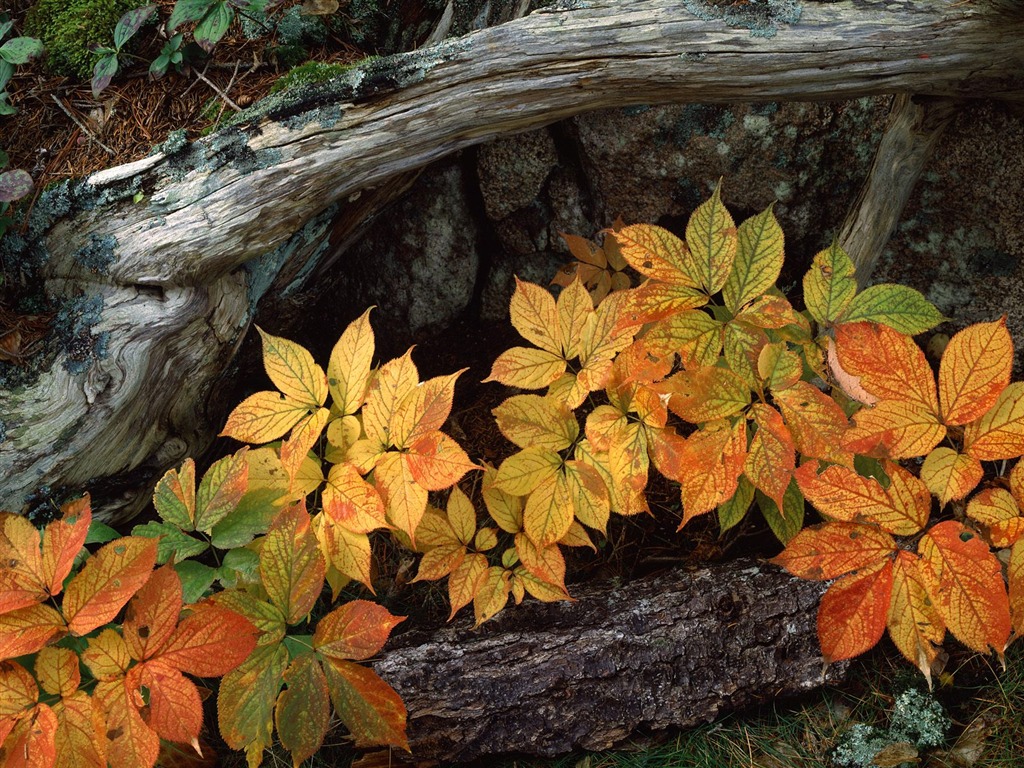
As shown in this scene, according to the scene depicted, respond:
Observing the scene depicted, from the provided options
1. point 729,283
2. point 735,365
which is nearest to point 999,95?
point 729,283

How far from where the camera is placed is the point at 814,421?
1.97m

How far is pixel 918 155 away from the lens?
9.03 ft

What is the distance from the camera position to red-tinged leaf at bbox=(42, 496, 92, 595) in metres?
1.85

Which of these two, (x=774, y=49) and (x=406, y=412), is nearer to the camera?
(x=406, y=412)

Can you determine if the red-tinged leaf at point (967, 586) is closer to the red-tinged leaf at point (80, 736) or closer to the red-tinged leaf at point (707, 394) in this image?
the red-tinged leaf at point (707, 394)

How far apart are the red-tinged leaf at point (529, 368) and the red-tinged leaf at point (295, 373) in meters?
0.47

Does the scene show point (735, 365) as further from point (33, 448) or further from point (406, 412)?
point (33, 448)

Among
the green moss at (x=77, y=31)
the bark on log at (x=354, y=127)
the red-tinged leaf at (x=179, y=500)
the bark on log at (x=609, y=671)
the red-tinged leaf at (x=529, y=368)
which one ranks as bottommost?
the bark on log at (x=609, y=671)

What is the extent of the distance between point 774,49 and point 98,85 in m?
2.26

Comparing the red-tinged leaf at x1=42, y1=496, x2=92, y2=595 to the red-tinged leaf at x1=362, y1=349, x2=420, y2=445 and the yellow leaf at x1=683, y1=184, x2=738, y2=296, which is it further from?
the yellow leaf at x1=683, y1=184, x2=738, y2=296

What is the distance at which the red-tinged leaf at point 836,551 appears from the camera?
183 centimetres

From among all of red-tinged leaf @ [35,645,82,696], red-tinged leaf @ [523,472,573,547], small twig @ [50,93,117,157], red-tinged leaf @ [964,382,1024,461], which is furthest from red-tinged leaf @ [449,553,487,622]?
small twig @ [50,93,117,157]

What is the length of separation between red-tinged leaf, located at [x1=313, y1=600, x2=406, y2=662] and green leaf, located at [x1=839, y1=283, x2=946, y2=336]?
1452mm

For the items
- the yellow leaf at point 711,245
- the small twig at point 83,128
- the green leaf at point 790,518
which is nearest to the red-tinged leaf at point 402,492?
the yellow leaf at point 711,245
